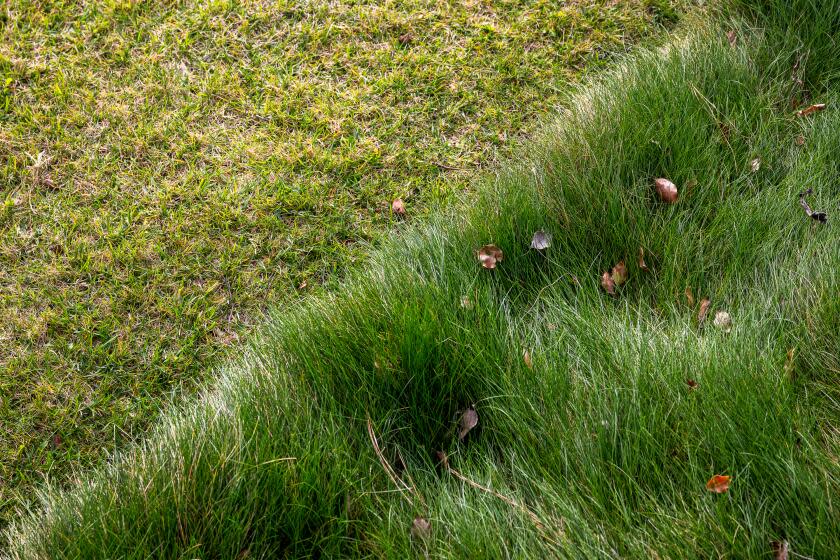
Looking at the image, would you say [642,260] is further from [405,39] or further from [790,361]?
[405,39]

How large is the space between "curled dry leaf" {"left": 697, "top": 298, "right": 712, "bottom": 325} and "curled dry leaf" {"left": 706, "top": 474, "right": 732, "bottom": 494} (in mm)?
766

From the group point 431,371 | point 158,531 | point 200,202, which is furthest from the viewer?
point 200,202

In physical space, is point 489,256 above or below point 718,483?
above

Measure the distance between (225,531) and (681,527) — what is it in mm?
1299

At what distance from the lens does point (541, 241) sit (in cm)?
301

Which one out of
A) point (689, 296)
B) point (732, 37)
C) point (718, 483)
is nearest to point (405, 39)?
point (732, 37)

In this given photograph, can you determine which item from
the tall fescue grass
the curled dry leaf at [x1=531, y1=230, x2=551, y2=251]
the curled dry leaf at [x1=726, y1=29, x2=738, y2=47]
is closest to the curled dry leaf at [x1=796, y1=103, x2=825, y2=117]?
the tall fescue grass

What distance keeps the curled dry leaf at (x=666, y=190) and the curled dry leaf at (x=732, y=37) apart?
3.72 ft

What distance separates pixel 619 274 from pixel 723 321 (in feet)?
1.44

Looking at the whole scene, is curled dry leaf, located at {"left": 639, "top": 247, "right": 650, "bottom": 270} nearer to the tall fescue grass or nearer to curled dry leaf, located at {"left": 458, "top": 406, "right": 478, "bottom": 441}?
the tall fescue grass

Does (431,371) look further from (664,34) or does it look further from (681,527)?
(664,34)

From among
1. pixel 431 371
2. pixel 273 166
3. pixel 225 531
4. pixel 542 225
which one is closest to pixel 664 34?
pixel 542 225

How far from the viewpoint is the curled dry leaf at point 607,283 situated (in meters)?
2.86

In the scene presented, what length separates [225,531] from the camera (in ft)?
7.04
